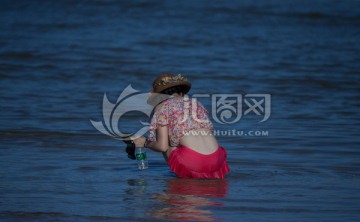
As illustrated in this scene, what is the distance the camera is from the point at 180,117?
21.6 feet

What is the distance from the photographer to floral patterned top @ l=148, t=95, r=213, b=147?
6598 mm

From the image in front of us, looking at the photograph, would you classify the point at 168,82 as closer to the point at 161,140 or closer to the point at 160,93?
the point at 160,93

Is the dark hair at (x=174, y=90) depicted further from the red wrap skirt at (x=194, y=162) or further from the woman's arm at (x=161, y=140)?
the red wrap skirt at (x=194, y=162)

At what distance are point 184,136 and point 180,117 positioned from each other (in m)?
0.17

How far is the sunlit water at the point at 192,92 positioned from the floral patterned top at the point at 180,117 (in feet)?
1.52

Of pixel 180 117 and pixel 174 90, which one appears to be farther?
pixel 174 90

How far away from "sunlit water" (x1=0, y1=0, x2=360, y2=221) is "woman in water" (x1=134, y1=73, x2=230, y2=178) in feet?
0.53

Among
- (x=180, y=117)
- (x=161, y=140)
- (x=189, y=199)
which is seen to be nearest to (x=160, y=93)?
(x=180, y=117)

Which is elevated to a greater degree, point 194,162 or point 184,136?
point 184,136

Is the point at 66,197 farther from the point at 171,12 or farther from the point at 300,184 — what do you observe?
the point at 171,12

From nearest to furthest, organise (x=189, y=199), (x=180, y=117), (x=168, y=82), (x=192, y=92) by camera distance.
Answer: (x=189, y=199), (x=180, y=117), (x=168, y=82), (x=192, y=92)

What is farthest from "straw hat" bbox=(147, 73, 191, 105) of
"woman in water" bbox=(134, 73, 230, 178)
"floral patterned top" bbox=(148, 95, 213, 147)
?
"floral patterned top" bbox=(148, 95, 213, 147)

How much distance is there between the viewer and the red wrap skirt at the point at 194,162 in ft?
21.6

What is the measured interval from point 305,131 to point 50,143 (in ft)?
10.1
